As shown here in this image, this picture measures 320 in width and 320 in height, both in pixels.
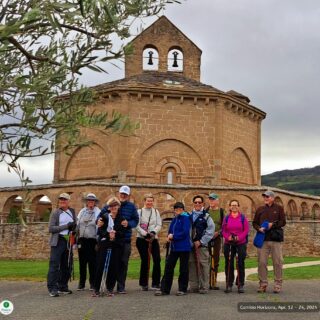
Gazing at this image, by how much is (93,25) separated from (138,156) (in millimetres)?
21727

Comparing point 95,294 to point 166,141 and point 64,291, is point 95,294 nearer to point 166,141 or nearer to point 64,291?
point 64,291

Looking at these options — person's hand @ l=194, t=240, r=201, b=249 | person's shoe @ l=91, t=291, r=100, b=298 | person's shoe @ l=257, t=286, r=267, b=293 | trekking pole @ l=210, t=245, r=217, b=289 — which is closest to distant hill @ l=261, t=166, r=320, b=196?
trekking pole @ l=210, t=245, r=217, b=289

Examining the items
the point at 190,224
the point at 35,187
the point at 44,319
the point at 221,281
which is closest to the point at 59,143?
the point at 44,319

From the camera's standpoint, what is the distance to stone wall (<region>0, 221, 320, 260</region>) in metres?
21.2

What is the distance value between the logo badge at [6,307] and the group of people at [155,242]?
1.04m

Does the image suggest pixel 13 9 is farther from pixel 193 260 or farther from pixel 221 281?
pixel 221 281

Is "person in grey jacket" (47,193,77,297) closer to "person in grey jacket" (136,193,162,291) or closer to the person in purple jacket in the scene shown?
"person in grey jacket" (136,193,162,291)

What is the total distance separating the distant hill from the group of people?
340ft

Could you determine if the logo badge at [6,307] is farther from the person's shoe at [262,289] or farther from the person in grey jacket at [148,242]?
the person's shoe at [262,289]

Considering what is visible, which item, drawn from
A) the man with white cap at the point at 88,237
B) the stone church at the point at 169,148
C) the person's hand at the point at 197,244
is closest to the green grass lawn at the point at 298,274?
the person's hand at the point at 197,244

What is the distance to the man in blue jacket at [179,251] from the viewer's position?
8984mm

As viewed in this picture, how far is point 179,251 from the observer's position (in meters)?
9.10

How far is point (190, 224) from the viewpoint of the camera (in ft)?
30.9

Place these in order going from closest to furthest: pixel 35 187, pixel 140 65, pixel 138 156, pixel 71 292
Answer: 1. pixel 71 292
2. pixel 35 187
3. pixel 138 156
4. pixel 140 65
